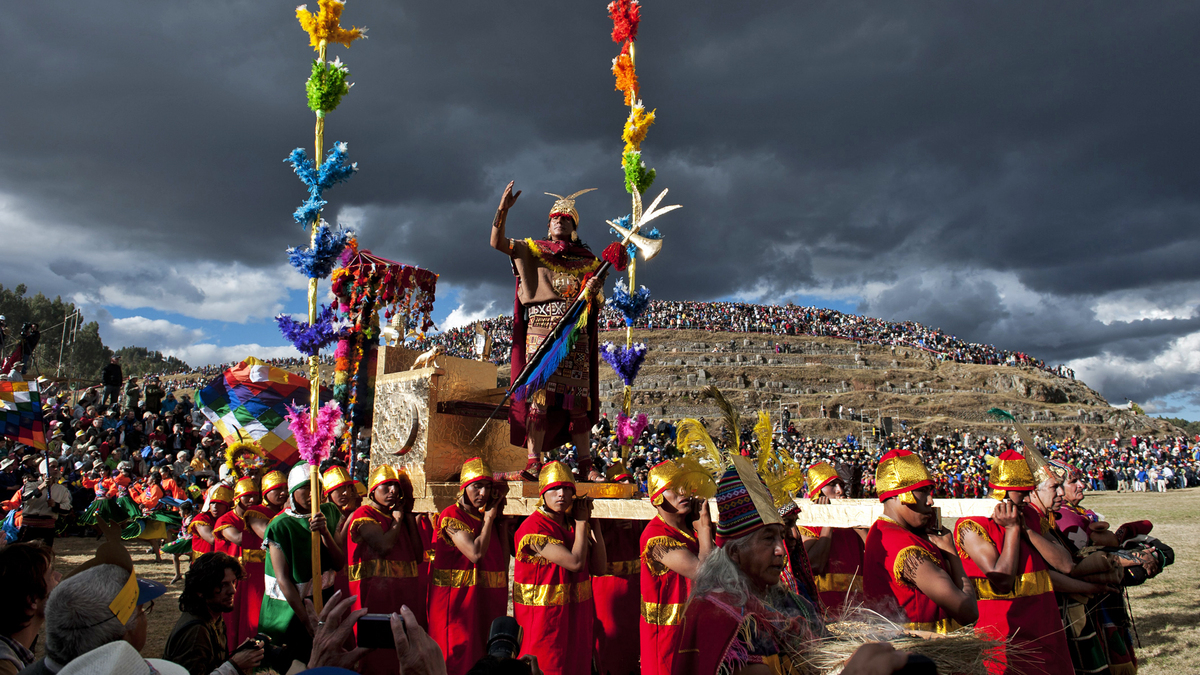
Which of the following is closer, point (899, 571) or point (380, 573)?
point (899, 571)

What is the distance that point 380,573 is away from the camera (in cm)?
479

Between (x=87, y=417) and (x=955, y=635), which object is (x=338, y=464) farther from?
(x=87, y=417)

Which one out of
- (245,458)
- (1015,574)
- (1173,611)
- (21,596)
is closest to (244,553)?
(245,458)

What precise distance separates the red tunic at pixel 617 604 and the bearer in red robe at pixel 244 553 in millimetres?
2987

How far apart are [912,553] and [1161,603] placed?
848 centimetres

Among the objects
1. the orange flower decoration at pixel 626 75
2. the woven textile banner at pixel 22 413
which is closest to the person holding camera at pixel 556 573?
the orange flower decoration at pixel 626 75

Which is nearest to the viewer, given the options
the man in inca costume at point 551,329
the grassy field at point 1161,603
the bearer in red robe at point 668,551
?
the bearer in red robe at point 668,551

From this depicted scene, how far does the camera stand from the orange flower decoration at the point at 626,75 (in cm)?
753

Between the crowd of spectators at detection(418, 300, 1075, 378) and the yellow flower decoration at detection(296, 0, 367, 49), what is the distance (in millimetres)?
48896

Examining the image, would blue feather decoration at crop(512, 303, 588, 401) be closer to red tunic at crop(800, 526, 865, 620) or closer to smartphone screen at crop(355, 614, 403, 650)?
red tunic at crop(800, 526, 865, 620)

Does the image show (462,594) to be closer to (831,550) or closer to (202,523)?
(831,550)

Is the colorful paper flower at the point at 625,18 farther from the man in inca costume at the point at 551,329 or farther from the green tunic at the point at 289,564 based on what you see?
the green tunic at the point at 289,564

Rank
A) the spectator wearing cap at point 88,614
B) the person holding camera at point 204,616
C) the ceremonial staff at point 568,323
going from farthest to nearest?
→ the ceremonial staff at point 568,323
the person holding camera at point 204,616
the spectator wearing cap at point 88,614

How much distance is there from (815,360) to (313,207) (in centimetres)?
5557
